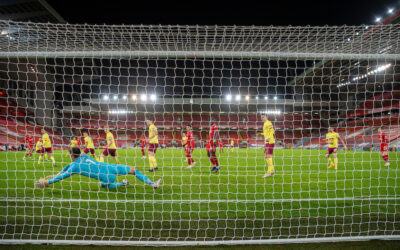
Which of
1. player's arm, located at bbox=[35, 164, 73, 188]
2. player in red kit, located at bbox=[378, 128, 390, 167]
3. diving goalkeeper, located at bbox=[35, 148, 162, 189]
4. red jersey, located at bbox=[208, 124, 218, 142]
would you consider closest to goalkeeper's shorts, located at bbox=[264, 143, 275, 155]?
red jersey, located at bbox=[208, 124, 218, 142]

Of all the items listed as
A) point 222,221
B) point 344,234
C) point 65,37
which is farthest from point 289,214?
point 65,37

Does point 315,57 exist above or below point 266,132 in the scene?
above

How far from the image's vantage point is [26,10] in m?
26.9

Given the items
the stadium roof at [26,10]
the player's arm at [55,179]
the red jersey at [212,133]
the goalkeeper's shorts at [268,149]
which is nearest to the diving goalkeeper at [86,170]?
the player's arm at [55,179]

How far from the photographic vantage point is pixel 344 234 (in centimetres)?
316

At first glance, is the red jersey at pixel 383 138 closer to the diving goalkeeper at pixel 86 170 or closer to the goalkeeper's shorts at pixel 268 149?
the goalkeeper's shorts at pixel 268 149

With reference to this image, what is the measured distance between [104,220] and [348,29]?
15.5 feet

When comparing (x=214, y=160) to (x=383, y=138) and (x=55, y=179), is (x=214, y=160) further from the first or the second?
(x=383, y=138)

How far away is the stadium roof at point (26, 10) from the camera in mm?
25750

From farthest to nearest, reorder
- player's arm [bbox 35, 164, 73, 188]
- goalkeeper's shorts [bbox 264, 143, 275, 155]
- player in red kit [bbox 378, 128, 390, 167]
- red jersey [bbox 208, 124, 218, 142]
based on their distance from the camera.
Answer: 1. player in red kit [bbox 378, 128, 390, 167]
2. red jersey [bbox 208, 124, 218, 142]
3. goalkeeper's shorts [bbox 264, 143, 275, 155]
4. player's arm [bbox 35, 164, 73, 188]

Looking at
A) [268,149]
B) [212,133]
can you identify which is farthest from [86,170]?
[268,149]

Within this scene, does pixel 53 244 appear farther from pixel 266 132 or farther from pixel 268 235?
pixel 266 132

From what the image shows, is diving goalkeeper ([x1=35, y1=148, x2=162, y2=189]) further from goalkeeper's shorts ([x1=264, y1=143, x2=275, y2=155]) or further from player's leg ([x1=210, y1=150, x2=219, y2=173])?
goalkeeper's shorts ([x1=264, y1=143, x2=275, y2=155])

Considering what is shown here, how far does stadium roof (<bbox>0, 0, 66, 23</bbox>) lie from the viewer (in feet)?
84.5
